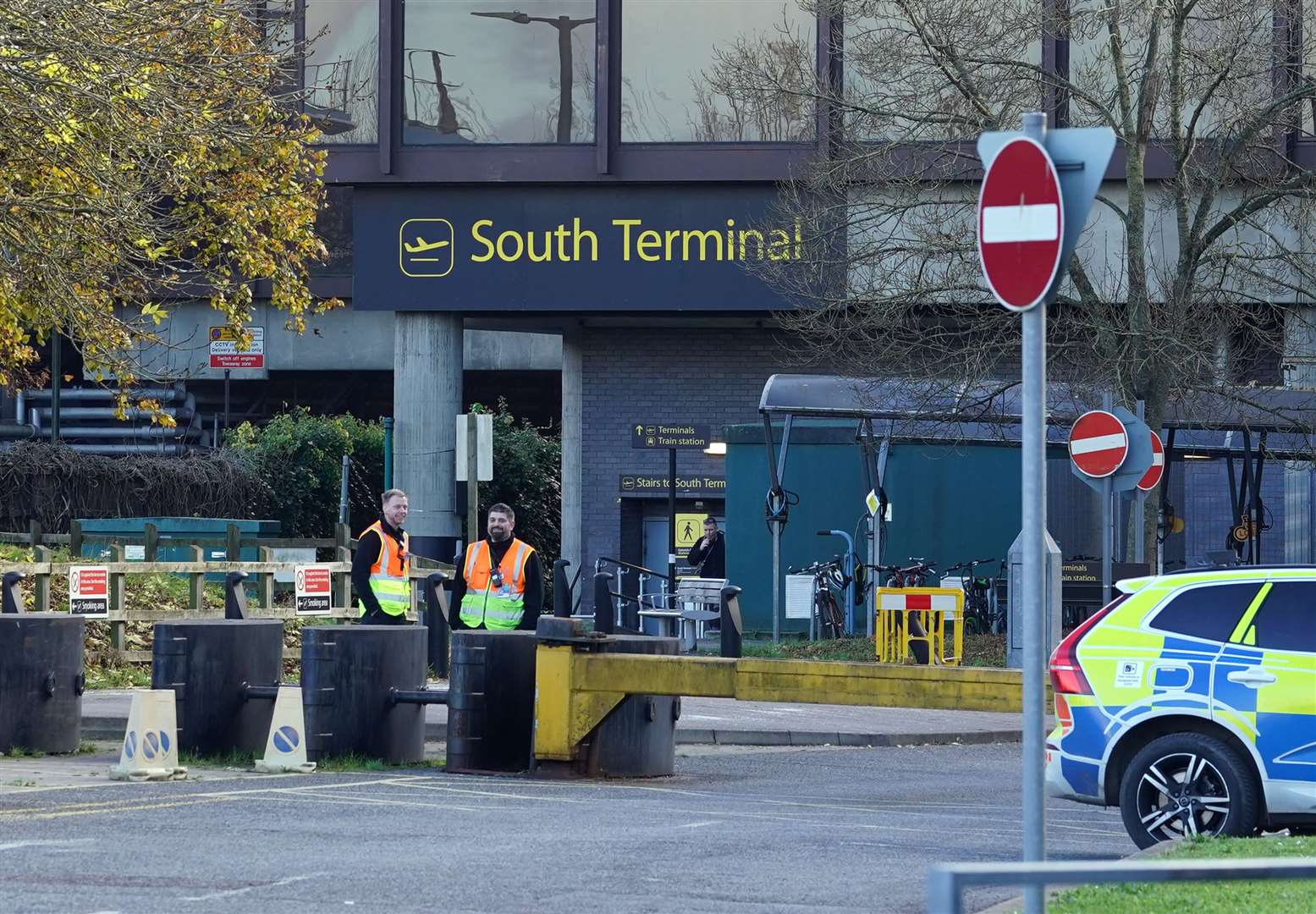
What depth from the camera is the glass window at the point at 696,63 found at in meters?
29.2

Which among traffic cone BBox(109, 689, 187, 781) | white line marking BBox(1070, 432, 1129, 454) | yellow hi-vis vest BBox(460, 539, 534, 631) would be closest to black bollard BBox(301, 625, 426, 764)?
yellow hi-vis vest BBox(460, 539, 534, 631)

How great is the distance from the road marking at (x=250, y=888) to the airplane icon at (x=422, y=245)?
71.2 feet

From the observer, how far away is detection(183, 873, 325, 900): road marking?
799 centimetres

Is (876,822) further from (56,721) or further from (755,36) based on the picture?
(755,36)

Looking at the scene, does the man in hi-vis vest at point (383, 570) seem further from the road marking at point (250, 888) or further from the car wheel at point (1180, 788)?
the car wheel at point (1180, 788)

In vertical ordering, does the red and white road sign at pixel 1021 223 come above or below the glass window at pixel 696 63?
below

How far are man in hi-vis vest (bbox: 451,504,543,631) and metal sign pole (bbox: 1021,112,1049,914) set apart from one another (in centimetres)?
822

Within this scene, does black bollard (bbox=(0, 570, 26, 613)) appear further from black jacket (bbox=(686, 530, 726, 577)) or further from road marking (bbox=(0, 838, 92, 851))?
black jacket (bbox=(686, 530, 726, 577))

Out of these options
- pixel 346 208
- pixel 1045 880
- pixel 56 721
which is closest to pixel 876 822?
pixel 56 721

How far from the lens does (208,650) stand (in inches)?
529

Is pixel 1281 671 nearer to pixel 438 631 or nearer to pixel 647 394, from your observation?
pixel 438 631

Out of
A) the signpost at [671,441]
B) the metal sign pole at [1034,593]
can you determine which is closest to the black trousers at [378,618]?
the metal sign pole at [1034,593]

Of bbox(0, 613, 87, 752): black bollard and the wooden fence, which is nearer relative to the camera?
bbox(0, 613, 87, 752): black bollard

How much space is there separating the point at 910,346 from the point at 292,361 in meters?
21.6
